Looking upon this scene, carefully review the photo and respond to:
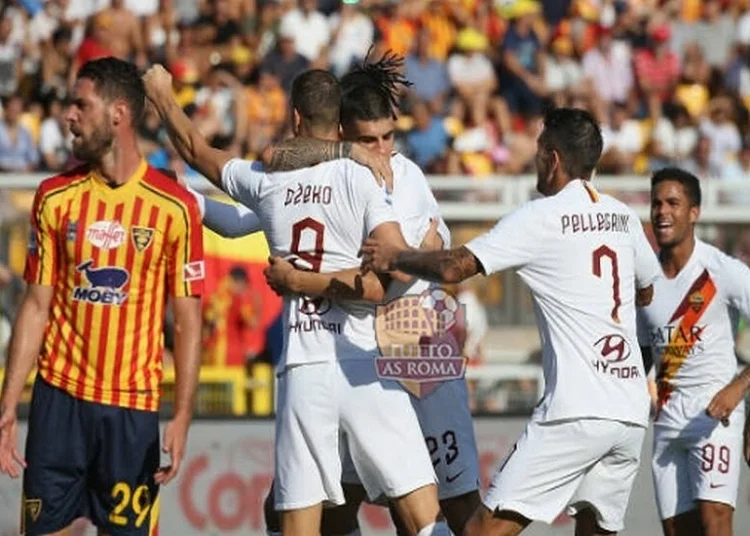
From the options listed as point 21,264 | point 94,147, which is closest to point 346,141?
point 94,147

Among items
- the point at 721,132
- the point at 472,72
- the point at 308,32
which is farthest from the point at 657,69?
the point at 308,32

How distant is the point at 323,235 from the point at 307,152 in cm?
39

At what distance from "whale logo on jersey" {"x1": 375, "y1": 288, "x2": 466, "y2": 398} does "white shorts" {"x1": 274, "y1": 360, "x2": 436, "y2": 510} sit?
0.55ft

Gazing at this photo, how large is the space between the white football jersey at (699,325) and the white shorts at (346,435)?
223 centimetres

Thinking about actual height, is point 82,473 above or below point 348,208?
below

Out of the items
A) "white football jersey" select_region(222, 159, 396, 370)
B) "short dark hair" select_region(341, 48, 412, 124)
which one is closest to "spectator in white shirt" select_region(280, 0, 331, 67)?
"short dark hair" select_region(341, 48, 412, 124)

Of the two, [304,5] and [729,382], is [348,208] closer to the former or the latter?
[729,382]

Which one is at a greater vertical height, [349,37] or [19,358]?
[349,37]

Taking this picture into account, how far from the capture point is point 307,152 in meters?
8.94

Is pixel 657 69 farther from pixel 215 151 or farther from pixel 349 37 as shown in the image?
pixel 215 151

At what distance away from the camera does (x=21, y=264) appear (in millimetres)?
13703

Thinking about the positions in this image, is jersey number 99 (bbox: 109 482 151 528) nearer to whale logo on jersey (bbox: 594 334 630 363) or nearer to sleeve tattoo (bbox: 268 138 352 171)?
sleeve tattoo (bbox: 268 138 352 171)

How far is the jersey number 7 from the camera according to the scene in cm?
886

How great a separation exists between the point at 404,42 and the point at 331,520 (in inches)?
422
